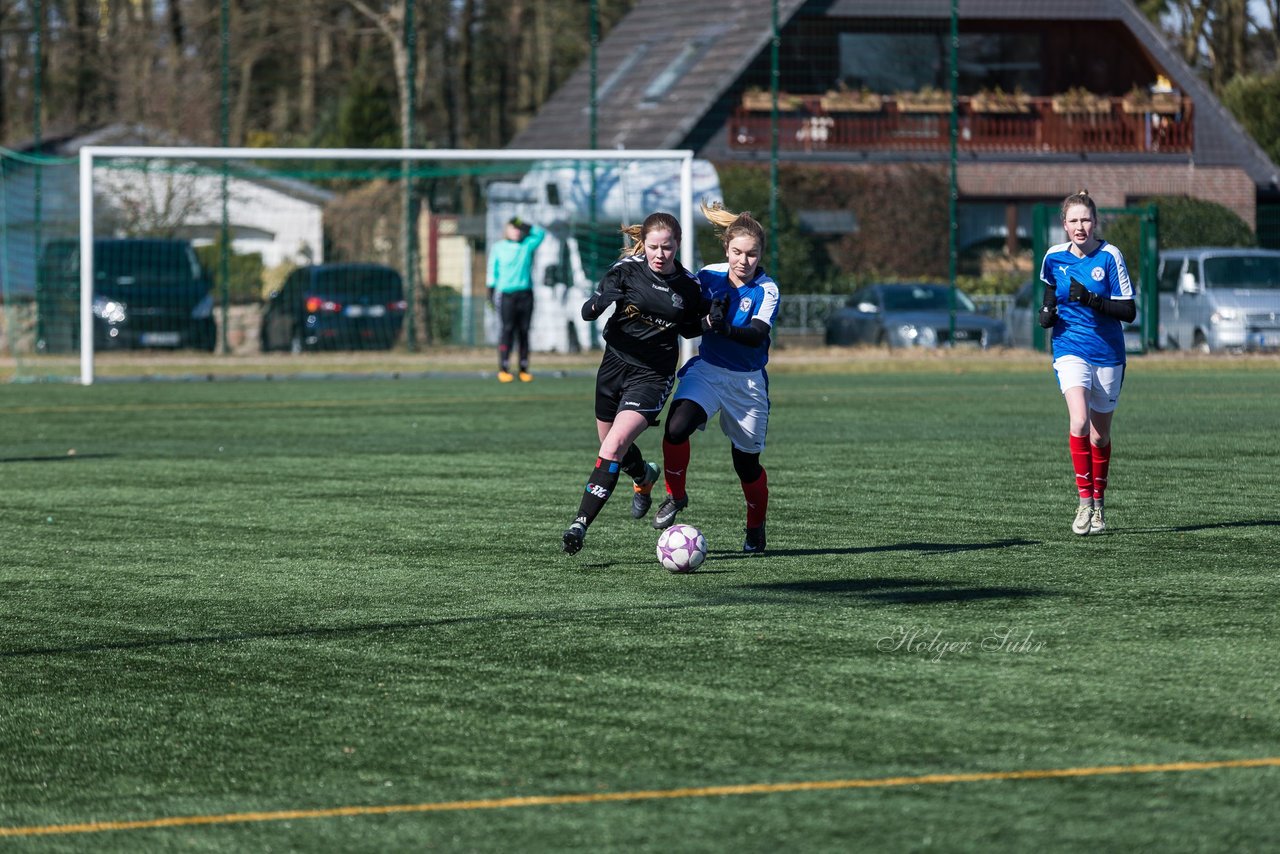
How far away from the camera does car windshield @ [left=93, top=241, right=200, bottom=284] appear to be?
90.2ft

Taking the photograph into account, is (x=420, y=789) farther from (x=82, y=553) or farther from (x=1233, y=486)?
(x=1233, y=486)

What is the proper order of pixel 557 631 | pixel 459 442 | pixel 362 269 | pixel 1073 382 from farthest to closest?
pixel 362 269, pixel 459 442, pixel 1073 382, pixel 557 631

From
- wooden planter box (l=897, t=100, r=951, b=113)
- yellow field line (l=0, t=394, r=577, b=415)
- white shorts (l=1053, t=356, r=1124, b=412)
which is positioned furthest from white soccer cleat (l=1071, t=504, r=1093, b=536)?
wooden planter box (l=897, t=100, r=951, b=113)

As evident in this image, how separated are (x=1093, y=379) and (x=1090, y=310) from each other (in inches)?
Result: 13.2

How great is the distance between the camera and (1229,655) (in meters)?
6.32

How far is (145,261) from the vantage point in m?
27.8

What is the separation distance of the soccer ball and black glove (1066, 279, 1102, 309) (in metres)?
2.34

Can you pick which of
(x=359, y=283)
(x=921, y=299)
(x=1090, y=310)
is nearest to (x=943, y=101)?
(x=921, y=299)

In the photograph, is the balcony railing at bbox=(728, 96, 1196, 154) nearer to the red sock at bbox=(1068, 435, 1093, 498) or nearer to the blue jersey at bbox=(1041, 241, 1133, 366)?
the blue jersey at bbox=(1041, 241, 1133, 366)

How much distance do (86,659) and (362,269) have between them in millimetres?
22716

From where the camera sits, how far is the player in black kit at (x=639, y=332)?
8641mm

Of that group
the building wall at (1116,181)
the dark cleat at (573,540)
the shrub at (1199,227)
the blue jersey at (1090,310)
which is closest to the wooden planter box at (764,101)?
the building wall at (1116,181)

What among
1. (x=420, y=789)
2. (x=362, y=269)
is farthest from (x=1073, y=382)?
(x=362, y=269)

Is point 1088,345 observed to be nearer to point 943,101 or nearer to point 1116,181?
point 943,101
